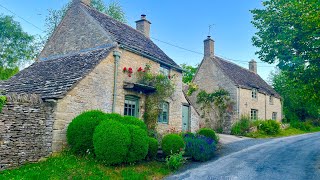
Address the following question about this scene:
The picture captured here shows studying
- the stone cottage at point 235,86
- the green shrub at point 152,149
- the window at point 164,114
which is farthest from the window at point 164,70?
the stone cottage at point 235,86

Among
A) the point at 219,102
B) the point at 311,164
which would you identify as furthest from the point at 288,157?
the point at 219,102

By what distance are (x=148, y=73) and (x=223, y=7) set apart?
247 inches

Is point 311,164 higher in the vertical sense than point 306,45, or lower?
lower

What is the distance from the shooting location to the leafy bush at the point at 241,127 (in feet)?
85.2

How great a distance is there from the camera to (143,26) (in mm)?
22922

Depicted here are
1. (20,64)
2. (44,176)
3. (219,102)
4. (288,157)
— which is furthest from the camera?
(20,64)

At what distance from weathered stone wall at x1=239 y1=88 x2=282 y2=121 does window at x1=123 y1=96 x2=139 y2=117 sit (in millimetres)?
14493

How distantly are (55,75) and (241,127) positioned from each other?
18.5m

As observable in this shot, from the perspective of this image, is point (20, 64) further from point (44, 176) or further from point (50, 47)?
point (44, 176)

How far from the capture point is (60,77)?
1406 cm

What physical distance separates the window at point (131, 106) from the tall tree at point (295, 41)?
319 inches

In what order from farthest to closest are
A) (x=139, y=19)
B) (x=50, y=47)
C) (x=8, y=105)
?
(x=139, y=19) < (x=50, y=47) < (x=8, y=105)

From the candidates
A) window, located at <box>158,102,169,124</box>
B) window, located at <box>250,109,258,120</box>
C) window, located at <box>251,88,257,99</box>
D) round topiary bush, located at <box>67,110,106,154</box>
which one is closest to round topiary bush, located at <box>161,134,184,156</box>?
round topiary bush, located at <box>67,110,106,154</box>

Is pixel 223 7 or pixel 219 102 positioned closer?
pixel 223 7
